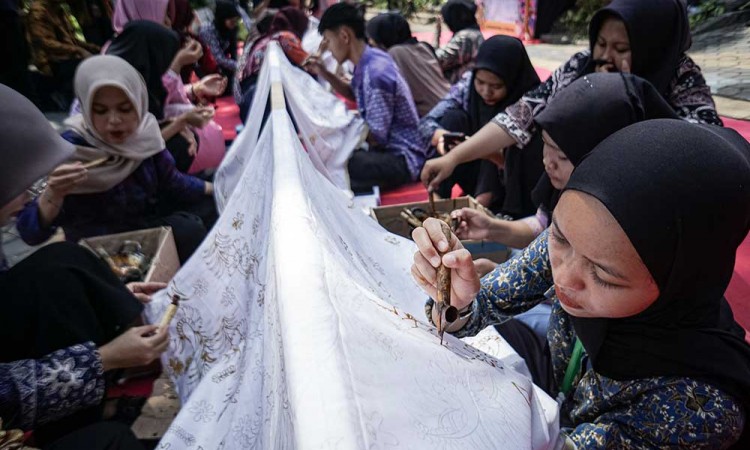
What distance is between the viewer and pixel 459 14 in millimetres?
4258

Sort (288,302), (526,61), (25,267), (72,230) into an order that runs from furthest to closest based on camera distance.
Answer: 1. (526,61)
2. (72,230)
3. (25,267)
4. (288,302)

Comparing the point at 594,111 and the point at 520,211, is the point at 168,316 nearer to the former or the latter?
the point at 594,111

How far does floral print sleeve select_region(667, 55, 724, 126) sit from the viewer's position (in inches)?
73.5

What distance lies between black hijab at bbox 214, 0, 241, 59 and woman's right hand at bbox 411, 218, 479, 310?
577 cm

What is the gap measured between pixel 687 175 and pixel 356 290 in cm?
57

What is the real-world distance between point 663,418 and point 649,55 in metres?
1.55

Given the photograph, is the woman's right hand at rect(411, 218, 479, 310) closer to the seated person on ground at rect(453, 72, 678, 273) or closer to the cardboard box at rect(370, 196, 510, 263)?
the seated person on ground at rect(453, 72, 678, 273)

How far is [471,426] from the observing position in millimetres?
633

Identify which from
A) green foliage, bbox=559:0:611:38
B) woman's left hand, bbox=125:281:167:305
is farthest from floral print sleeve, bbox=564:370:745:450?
green foliage, bbox=559:0:611:38

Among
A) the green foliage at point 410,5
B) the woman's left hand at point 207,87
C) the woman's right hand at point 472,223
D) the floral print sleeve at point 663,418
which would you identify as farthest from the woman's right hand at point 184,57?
the green foliage at point 410,5

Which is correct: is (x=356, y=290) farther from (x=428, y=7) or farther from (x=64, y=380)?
(x=428, y=7)

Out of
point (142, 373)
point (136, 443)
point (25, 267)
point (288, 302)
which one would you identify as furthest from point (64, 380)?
point (288, 302)

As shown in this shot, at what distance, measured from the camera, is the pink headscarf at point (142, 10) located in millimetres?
3834

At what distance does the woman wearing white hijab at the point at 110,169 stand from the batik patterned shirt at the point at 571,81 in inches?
62.2
